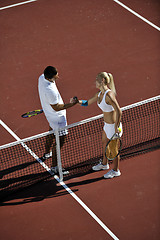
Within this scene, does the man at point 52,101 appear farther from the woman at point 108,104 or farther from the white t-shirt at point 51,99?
the woman at point 108,104

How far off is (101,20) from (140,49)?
1936 mm

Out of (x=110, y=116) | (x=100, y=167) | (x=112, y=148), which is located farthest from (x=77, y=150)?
(x=110, y=116)

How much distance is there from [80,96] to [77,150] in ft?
6.62

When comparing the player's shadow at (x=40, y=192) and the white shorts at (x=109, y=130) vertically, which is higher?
the white shorts at (x=109, y=130)

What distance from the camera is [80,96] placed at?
1152cm

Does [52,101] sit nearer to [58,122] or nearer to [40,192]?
[58,122]

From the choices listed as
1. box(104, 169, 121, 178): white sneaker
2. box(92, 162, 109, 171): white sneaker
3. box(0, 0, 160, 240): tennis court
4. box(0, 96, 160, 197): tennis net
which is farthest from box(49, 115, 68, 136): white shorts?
box(104, 169, 121, 178): white sneaker

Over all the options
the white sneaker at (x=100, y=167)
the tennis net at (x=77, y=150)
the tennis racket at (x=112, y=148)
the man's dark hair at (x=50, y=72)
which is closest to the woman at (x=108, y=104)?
the tennis racket at (x=112, y=148)

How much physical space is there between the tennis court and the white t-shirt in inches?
32.0

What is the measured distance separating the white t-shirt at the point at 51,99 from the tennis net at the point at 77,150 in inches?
12.6

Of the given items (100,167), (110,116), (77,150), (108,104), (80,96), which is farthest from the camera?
(80,96)

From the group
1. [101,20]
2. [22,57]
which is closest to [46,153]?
[22,57]

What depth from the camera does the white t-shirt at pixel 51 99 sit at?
8625 millimetres

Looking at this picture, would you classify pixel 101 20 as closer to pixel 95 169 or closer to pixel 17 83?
pixel 17 83
